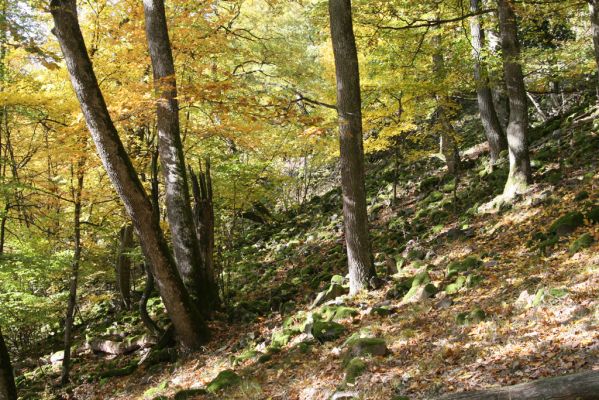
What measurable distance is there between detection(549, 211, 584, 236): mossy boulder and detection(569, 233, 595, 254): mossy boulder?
1.81 ft

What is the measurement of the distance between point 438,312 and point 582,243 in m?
1.98

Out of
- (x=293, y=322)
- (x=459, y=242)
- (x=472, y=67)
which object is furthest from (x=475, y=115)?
(x=293, y=322)

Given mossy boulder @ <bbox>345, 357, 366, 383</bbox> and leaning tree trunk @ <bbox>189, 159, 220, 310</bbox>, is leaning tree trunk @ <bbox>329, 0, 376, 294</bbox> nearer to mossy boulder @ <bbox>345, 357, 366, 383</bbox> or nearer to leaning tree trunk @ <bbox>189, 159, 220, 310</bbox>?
mossy boulder @ <bbox>345, 357, 366, 383</bbox>

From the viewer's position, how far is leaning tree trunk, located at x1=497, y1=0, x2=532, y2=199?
28.5 ft

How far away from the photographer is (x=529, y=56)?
8695mm

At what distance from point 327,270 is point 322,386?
5692 mm

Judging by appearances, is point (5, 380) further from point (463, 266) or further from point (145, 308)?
point (463, 266)

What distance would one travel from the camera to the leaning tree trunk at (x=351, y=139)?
280 inches

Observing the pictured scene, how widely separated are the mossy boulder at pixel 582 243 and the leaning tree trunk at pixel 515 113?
3019 millimetres

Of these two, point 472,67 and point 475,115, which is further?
point 475,115

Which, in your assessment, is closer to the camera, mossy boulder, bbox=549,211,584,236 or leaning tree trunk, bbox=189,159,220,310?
mossy boulder, bbox=549,211,584,236

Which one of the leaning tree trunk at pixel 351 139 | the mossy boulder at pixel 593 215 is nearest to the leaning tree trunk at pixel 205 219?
the leaning tree trunk at pixel 351 139

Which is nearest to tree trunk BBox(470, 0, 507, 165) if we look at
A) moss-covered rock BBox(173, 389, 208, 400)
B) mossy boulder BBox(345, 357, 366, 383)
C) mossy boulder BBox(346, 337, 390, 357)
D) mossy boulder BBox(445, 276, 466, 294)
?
mossy boulder BBox(445, 276, 466, 294)

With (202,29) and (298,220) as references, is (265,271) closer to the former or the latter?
(298,220)
